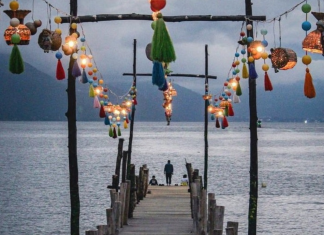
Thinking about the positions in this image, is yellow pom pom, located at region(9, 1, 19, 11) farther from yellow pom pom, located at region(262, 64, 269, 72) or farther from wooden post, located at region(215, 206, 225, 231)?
wooden post, located at region(215, 206, 225, 231)

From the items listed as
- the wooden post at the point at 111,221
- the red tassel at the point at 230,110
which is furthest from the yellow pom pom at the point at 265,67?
the red tassel at the point at 230,110

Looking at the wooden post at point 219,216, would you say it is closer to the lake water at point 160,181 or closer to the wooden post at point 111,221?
the wooden post at point 111,221

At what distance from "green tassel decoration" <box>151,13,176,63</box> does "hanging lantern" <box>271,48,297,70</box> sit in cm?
381

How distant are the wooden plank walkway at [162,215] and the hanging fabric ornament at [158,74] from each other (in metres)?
9.01

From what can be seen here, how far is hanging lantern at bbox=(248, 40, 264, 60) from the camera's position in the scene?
12.0 m

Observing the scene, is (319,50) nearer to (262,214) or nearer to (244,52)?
(244,52)

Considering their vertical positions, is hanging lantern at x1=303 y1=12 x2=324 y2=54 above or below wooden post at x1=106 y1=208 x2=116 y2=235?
above

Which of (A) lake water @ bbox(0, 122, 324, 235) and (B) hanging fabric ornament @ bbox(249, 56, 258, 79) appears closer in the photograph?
(B) hanging fabric ornament @ bbox(249, 56, 258, 79)

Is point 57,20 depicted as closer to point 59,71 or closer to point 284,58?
point 59,71

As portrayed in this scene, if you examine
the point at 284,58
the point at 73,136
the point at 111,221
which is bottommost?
the point at 111,221

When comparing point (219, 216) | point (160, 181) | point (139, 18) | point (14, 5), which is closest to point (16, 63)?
→ point (14, 5)

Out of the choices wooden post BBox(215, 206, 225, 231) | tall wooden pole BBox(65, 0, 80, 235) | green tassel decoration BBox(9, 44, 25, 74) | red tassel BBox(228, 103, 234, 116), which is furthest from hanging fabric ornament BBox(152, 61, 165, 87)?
red tassel BBox(228, 103, 234, 116)

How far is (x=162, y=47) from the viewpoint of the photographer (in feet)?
25.3

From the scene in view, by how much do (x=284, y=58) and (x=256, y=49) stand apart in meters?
1.22
